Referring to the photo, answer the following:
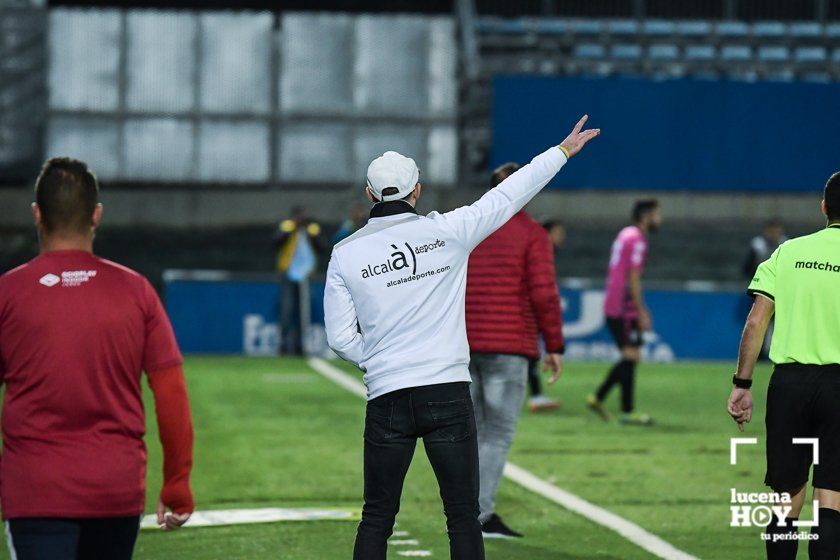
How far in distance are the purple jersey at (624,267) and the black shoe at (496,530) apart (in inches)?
225

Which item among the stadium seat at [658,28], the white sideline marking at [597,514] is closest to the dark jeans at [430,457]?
the white sideline marking at [597,514]

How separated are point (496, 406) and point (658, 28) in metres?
23.9

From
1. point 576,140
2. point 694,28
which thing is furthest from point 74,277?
point 694,28

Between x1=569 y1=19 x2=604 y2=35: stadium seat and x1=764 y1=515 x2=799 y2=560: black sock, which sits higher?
x1=569 y1=19 x2=604 y2=35: stadium seat

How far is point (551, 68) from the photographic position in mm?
29812

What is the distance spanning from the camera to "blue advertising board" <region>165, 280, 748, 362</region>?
22.4m

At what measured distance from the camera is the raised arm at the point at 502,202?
5895 millimetres

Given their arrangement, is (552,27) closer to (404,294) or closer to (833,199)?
(833,199)

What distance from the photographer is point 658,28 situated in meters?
30.9

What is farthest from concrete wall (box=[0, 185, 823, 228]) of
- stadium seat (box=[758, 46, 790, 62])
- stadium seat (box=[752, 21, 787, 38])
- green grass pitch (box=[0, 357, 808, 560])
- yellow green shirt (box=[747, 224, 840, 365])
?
yellow green shirt (box=[747, 224, 840, 365])

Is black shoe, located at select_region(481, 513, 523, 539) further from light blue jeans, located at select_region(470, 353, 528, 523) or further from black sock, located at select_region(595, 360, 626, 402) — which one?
black sock, located at select_region(595, 360, 626, 402)

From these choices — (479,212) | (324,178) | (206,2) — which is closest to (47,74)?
(206,2)

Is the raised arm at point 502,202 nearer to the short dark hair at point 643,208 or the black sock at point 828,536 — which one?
the black sock at point 828,536

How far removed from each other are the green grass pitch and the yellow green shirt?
199 cm
